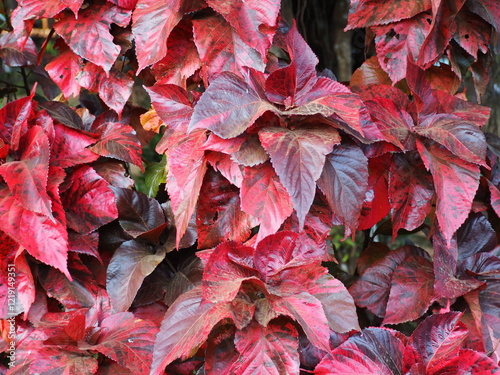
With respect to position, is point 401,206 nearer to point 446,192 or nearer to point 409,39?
point 446,192

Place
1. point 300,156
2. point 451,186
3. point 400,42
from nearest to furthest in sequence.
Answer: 1. point 300,156
2. point 451,186
3. point 400,42

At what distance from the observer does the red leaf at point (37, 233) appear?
79 centimetres

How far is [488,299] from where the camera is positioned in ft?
2.72

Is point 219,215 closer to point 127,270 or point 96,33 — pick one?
point 127,270

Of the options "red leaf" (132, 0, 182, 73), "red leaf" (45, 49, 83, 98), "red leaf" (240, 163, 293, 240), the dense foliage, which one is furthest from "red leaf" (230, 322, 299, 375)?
"red leaf" (45, 49, 83, 98)

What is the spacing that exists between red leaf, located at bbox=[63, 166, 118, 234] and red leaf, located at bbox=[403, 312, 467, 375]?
Result: 1.72ft

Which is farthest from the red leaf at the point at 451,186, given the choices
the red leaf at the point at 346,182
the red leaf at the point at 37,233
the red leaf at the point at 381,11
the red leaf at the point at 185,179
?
the red leaf at the point at 37,233

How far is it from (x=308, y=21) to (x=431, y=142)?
0.70 meters

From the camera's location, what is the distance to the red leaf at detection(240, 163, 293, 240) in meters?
0.69

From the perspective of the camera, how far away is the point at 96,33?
917 mm

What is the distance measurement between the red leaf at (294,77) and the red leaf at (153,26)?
0.19 m

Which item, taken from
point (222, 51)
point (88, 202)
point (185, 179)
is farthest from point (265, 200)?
point (88, 202)

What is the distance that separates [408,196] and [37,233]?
1.94 ft

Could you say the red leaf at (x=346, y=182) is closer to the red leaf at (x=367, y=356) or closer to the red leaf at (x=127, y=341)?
the red leaf at (x=367, y=356)
